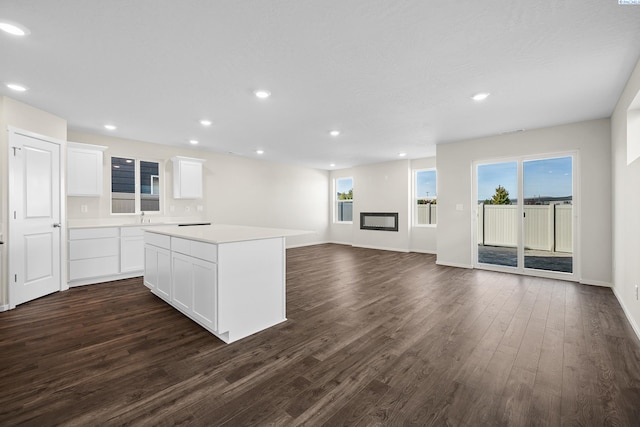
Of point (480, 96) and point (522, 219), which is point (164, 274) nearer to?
point (480, 96)

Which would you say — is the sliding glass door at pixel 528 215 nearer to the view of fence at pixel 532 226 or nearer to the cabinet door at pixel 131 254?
the view of fence at pixel 532 226

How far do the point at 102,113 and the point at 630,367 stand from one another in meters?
6.23

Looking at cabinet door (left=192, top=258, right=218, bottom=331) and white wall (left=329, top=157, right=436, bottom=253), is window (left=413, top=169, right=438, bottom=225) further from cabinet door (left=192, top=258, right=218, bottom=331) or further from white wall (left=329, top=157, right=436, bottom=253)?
cabinet door (left=192, top=258, right=218, bottom=331)

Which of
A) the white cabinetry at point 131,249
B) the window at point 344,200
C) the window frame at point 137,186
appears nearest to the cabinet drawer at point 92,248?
the white cabinetry at point 131,249

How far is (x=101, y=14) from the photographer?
75.8 inches

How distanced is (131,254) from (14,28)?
139 inches

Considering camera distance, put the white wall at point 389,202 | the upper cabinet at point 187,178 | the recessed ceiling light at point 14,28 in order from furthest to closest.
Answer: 1. the white wall at point 389,202
2. the upper cabinet at point 187,178
3. the recessed ceiling light at point 14,28

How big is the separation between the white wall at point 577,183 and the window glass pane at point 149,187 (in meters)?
5.89

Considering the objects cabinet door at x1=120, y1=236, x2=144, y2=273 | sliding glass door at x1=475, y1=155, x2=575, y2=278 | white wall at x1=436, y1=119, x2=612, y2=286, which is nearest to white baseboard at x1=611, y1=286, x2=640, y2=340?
white wall at x1=436, y1=119, x2=612, y2=286

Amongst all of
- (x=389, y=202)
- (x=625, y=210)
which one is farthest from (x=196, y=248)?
(x=389, y=202)

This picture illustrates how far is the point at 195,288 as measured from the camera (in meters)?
2.80

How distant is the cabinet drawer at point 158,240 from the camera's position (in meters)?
3.32

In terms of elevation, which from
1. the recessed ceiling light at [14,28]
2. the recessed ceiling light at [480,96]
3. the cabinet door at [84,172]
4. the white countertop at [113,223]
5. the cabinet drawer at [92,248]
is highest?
the recessed ceiling light at [480,96]

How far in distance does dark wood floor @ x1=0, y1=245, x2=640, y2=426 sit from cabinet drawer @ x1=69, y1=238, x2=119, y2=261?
0.76 m
